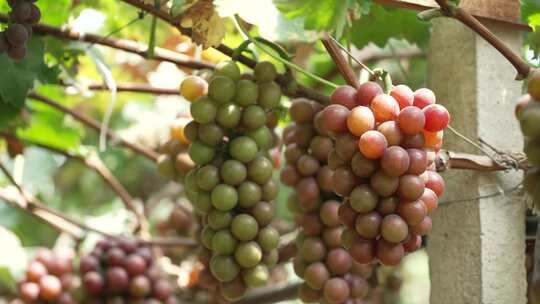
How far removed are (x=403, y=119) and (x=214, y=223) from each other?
0.31 metres

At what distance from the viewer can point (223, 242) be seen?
3.45 ft

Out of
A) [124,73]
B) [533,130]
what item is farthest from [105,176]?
[533,130]

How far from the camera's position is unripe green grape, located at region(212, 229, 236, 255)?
1.05m

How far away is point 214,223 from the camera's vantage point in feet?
3.47

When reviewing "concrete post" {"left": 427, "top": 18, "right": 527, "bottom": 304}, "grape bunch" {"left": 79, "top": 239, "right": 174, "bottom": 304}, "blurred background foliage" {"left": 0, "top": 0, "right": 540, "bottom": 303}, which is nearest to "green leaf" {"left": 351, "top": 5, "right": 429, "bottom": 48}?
"blurred background foliage" {"left": 0, "top": 0, "right": 540, "bottom": 303}

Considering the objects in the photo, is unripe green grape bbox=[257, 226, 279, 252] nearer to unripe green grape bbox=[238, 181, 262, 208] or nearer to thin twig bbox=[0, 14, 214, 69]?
unripe green grape bbox=[238, 181, 262, 208]

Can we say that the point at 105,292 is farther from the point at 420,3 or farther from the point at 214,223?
the point at 420,3

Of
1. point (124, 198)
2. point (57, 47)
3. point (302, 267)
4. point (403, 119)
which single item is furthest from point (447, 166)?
point (124, 198)

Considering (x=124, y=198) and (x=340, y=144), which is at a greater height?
(x=124, y=198)

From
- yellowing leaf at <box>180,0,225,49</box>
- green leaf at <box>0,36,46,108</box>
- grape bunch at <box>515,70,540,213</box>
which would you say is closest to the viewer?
grape bunch at <box>515,70,540,213</box>

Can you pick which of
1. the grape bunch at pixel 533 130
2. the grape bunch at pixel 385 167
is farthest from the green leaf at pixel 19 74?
the grape bunch at pixel 533 130

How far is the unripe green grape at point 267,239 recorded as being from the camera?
108 cm

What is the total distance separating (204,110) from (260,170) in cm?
11

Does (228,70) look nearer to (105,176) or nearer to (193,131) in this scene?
(193,131)
